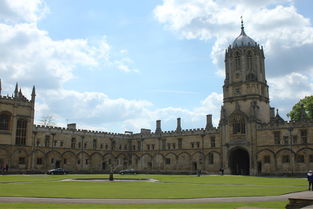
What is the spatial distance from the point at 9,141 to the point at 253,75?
4636 cm

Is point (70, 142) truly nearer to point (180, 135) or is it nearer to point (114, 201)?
point (180, 135)

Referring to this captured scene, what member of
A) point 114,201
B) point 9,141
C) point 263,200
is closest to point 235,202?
point 263,200

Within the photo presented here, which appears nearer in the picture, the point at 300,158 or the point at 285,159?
the point at 300,158

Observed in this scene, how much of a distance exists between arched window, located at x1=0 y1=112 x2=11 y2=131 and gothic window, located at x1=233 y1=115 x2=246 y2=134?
40780 mm

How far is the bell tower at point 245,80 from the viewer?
222ft

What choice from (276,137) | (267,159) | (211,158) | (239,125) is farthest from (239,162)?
(276,137)

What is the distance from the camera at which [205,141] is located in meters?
72.0

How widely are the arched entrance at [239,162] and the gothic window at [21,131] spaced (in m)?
38.0

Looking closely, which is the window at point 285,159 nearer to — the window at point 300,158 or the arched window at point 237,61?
the window at point 300,158

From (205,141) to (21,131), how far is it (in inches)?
1385

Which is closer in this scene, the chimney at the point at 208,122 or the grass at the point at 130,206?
the grass at the point at 130,206

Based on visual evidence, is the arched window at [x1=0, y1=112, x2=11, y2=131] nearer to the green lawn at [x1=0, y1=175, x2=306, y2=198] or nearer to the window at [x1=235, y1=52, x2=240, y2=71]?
the green lawn at [x1=0, y1=175, x2=306, y2=198]

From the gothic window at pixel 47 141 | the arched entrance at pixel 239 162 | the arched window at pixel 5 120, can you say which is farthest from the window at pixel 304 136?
the arched window at pixel 5 120

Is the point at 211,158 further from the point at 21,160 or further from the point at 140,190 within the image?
the point at 140,190
